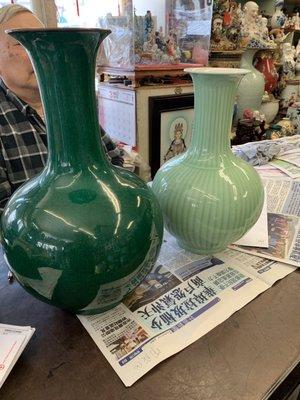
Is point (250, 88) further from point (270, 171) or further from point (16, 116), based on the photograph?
point (16, 116)

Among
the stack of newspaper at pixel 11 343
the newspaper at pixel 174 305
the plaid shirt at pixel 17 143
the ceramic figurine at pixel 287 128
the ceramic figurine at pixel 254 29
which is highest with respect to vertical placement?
the ceramic figurine at pixel 254 29

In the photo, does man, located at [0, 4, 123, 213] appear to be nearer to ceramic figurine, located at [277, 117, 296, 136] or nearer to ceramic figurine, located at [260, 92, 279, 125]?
ceramic figurine, located at [277, 117, 296, 136]

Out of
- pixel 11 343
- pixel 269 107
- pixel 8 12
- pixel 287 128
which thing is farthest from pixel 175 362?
pixel 269 107

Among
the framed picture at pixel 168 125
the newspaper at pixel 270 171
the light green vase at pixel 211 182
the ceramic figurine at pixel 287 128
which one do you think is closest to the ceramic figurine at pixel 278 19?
the ceramic figurine at pixel 287 128

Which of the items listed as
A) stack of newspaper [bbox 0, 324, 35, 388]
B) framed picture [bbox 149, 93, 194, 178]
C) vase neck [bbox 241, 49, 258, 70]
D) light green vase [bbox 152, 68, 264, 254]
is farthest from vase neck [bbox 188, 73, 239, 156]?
vase neck [bbox 241, 49, 258, 70]

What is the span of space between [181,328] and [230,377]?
10cm

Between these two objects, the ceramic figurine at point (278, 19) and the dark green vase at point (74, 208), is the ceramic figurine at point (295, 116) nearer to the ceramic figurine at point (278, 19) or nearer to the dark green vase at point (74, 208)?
the ceramic figurine at point (278, 19)

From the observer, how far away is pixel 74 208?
1.36 ft

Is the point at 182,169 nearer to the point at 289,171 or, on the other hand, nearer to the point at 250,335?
the point at 250,335

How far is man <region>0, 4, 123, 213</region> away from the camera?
1.00m

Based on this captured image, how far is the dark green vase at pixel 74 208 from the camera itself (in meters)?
0.40

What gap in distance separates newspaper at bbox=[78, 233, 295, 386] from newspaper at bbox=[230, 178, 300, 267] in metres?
0.03

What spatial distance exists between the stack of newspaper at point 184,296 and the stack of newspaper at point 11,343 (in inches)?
3.5

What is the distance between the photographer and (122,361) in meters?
0.45
